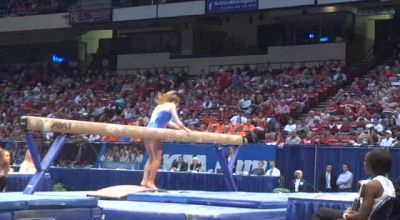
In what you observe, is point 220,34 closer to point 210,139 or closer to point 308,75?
point 308,75

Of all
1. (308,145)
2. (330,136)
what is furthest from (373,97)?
(308,145)

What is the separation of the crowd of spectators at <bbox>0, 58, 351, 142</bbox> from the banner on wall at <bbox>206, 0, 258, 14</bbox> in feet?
7.30

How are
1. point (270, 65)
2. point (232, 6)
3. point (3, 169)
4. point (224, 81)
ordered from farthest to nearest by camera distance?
point (270, 65) → point (232, 6) → point (224, 81) → point (3, 169)

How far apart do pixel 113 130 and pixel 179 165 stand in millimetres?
8237

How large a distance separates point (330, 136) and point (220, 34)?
1286 cm

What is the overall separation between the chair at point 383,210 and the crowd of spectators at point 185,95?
11.3 meters

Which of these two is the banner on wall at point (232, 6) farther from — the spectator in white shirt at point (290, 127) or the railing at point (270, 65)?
the spectator in white shirt at point (290, 127)

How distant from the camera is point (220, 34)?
29.2m

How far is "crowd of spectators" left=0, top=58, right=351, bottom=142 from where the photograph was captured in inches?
797

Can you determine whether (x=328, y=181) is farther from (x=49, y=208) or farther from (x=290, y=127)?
(x=49, y=208)

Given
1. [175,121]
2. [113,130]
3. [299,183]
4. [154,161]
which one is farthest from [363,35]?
[113,130]

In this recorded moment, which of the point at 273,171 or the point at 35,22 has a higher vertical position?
the point at 35,22

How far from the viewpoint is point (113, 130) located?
878 cm

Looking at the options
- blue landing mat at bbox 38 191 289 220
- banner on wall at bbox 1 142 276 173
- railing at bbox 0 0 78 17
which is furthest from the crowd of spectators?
blue landing mat at bbox 38 191 289 220
